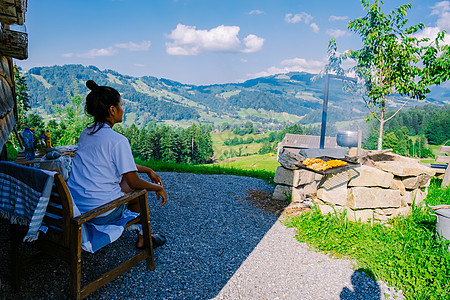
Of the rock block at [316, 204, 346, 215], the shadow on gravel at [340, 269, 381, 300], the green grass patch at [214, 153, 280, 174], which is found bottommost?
the green grass patch at [214, 153, 280, 174]

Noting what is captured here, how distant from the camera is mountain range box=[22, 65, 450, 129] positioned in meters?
11.4

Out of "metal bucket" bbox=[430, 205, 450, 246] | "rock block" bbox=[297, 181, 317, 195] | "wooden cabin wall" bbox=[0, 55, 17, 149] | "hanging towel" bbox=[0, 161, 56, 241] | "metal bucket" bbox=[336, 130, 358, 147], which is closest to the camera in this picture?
"hanging towel" bbox=[0, 161, 56, 241]

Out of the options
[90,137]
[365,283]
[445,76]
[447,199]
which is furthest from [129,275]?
[445,76]

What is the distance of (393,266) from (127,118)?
125933 mm

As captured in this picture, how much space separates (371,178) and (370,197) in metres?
0.27

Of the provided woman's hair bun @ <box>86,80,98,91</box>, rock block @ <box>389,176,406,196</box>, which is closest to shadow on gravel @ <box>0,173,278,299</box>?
woman's hair bun @ <box>86,80,98,91</box>

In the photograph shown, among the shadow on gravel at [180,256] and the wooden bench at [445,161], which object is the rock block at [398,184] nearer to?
the shadow on gravel at [180,256]

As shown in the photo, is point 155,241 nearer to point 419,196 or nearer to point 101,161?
point 101,161

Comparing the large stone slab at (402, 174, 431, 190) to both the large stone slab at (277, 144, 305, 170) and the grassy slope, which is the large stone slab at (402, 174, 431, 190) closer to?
the large stone slab at (277, 144, 305, 170)

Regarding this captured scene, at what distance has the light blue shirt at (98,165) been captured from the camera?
90.8 inches

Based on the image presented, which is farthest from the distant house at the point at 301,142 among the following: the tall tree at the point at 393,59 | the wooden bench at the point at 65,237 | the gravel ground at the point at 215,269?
the wooden bench at the point at 65,237

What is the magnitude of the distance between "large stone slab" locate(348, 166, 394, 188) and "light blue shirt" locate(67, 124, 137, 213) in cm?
321

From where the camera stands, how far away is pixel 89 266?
2.82m

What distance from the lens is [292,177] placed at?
5.32m
